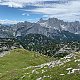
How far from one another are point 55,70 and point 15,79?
24.6 feet

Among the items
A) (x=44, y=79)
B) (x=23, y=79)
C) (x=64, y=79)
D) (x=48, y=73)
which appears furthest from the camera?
(x=23, y=79)

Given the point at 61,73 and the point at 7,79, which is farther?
the point at 7,79

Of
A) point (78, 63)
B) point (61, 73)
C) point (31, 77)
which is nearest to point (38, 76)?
point (31, 77)

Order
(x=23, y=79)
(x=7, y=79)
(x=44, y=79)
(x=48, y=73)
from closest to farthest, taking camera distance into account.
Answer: (x=44, y=79)
(x=48, y=73)
(x=23, y=79)
(x=7, y=79)

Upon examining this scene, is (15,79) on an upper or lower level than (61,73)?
lower

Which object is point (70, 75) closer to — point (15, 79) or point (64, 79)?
point (64, 79)

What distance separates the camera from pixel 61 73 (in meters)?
32.8

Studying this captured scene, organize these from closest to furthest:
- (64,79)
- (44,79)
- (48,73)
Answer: (64,79)
(44,79)
(48,73)

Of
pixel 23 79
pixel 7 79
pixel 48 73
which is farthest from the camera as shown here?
pixel 7 79

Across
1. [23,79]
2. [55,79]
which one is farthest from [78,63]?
[23,79]

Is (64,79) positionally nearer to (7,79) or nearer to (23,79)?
(23,79)

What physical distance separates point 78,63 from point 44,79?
242 inches

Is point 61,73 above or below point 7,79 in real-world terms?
above

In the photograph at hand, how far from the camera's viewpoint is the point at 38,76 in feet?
114
